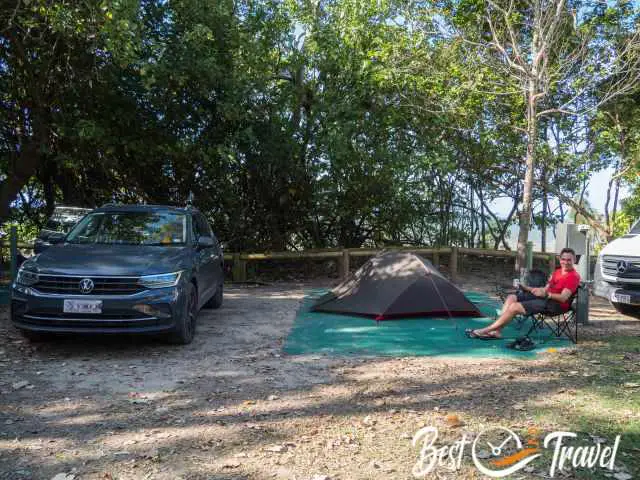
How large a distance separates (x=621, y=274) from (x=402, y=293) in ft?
12.5

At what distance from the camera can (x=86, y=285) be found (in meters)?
6.17

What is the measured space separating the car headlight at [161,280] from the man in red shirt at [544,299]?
3.77 meters

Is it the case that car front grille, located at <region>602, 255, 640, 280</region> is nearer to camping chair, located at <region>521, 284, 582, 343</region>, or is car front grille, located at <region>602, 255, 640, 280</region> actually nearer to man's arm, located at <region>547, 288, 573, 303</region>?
camping chair, located at <region>521, 284, 582, 343</region>

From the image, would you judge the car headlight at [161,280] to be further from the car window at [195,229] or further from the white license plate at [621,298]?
the white license plate at [621,298]

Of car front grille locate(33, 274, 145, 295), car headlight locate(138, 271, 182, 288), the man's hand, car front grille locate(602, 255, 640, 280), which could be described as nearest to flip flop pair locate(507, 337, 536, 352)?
the man's hand

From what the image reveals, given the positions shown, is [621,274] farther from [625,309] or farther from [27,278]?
[27,278]

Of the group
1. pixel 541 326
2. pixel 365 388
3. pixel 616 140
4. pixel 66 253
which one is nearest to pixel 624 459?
pixel 365 388

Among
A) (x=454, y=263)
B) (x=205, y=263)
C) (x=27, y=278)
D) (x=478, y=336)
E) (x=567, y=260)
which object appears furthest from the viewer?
(x=454, y=263)

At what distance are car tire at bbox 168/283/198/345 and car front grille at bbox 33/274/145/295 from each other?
69cm

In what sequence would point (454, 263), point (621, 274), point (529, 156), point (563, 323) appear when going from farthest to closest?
point (454, 263), point (529, 156), point (621, 274), point (563, 323)

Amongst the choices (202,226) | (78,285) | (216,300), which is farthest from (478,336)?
(78,285)

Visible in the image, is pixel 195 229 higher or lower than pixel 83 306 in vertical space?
higher

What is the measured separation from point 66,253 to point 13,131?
839 centimetres

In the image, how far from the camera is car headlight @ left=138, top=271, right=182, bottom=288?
20.8 ft
